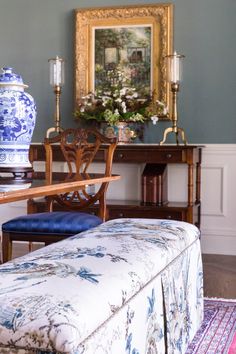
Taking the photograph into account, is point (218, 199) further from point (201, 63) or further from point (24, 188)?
point (24, 188)

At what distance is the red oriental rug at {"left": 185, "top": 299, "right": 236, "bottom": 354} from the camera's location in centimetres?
244

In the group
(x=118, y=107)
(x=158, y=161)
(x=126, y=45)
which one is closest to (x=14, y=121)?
(x=158, y=161)

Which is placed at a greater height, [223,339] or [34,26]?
[34,26]

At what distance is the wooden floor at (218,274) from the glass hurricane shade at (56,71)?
4.33ft

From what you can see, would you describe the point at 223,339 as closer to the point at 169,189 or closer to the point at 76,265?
the point at 76,265

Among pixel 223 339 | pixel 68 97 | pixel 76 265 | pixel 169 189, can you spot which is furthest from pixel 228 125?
pixel 76 265

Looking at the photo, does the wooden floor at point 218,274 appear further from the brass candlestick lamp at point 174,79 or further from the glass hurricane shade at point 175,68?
the glass hurricane shade at point 175,68

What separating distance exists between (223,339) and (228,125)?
2306mm

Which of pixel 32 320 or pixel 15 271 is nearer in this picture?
pixel 32 320

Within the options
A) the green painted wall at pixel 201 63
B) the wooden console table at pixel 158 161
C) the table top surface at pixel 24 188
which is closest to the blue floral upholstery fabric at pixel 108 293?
the table top surface at pixel 24 188

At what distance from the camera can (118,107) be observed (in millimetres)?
4566

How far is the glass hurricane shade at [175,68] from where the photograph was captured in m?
4.27

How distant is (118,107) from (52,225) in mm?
1750

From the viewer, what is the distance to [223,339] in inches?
101
